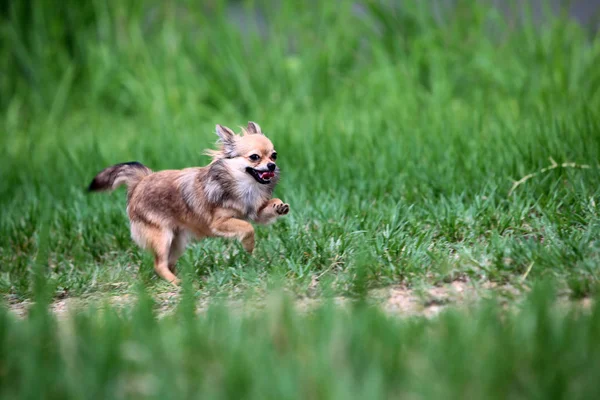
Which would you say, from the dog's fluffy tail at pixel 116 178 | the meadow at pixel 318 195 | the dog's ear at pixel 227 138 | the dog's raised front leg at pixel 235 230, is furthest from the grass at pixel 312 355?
the dog's fluffy tail at pixel 116 178

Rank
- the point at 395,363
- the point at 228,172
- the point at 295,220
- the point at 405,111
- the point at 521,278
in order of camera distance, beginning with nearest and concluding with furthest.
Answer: the point at 395,363 → the point at 521,278 → the point at 228,172 → the point at 295,220 → the point at 405,111

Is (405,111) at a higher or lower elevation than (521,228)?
higher

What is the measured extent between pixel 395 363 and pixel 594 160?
2.90 m

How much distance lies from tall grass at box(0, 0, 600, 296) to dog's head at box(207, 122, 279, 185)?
480 millimetres

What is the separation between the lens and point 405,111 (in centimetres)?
701

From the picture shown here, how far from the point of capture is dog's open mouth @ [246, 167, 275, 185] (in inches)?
152

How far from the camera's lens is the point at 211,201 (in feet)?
13.2

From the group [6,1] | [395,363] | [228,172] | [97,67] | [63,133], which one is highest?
[6,1]

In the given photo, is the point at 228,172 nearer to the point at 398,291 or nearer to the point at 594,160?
the point at 398,291

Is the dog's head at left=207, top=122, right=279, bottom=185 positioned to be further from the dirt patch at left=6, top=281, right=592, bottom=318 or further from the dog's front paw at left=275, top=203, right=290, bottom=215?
the dirt patch at left=6, top=281, right=592, bottom=318

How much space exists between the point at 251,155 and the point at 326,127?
9.35 ft

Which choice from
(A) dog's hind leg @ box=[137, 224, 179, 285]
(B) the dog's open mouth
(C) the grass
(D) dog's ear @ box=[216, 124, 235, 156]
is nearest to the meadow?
(C) the grass

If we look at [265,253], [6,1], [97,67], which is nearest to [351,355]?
[265,253]

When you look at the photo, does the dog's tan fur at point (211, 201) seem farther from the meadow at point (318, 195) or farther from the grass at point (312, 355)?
the grass at point (312, 355)
